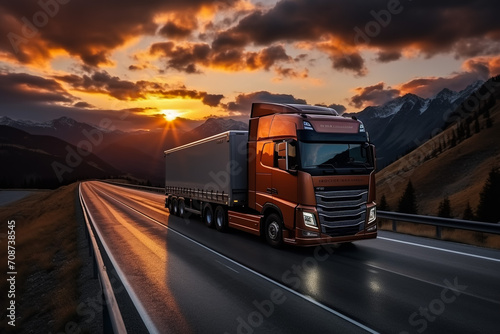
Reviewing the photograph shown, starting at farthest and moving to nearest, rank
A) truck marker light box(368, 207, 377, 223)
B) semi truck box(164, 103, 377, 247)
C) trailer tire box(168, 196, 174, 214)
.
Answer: trailer tire box(168, 196, 174, 214) → truck marker light box(368, 207, 377, 223) → semi truck box(164, 103, 377, 247)

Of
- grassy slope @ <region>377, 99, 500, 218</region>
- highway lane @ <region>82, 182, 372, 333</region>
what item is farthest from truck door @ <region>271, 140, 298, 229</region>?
grassy slope @ <region>377, 99, 500, 218</region>

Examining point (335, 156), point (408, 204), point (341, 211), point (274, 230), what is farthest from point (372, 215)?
point (408, 204)

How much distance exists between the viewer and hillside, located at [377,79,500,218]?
90056 millimetres

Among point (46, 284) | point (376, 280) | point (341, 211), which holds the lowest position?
point (46, 284)

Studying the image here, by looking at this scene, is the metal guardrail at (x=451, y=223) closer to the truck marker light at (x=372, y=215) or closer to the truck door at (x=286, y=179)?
the truck marker light at (x=372, y=215)

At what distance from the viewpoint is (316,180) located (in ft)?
32.4

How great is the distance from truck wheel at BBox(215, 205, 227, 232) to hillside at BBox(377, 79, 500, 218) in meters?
71.9

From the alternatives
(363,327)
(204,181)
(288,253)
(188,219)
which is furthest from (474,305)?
(188,219)

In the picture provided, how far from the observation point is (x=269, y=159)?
11508mm

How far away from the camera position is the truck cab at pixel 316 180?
32.6 ft

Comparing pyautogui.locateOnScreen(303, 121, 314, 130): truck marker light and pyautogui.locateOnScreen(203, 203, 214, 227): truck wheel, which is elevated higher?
pyautogui.locateOnScreen(303, 121, 314, 130): truck marker light

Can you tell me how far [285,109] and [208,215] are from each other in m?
6.57

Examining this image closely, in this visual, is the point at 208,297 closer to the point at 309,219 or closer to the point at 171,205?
the point at 309,219

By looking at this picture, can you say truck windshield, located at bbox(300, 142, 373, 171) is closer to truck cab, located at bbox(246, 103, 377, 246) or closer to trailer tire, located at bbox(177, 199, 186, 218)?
truck cab, located at bbox(246, 103, 377, 246)
